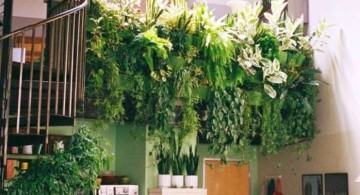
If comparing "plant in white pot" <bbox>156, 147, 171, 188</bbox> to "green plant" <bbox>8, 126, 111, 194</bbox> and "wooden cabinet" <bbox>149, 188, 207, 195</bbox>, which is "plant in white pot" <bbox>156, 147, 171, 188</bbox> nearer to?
"wooden cabinet" <bbox>149, 188, 207, 195</bbox>

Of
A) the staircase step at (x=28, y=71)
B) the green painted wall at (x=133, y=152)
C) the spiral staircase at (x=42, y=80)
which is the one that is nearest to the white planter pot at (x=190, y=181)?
the green painted wall at (x=133, y=152)

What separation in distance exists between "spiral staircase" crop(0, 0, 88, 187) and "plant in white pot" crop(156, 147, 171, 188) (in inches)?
66.1

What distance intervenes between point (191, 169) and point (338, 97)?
2.02m

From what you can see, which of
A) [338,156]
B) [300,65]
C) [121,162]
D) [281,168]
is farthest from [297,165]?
[121,162]

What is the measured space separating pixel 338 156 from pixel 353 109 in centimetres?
62

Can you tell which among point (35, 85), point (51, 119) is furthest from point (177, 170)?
point (35, 85)

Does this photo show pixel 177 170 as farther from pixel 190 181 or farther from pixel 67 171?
pixel 67 171

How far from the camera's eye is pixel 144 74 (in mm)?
6320

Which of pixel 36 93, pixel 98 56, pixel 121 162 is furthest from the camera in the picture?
pixel 121 162

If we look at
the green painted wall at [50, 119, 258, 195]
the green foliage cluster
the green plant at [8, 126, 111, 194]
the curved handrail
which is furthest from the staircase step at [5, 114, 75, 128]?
the green painted wall at [50, 119, 258, 195]

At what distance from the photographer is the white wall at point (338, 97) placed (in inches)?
262

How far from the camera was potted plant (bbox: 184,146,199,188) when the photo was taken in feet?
22.4

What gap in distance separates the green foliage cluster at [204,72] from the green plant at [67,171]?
0.64 meters

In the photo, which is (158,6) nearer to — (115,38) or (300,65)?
(115,38)
